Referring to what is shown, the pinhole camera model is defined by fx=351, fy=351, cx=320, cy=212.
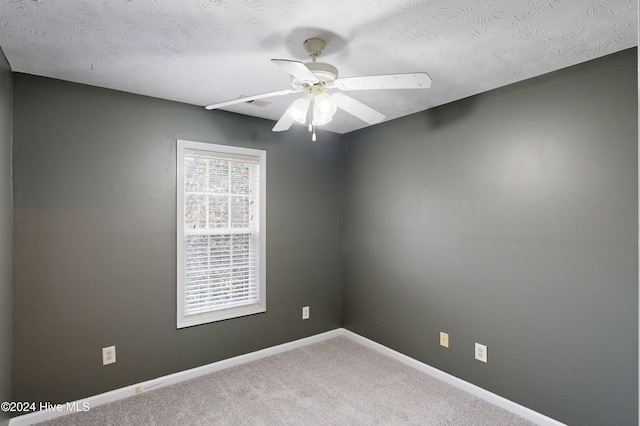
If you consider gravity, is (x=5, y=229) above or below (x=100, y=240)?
above

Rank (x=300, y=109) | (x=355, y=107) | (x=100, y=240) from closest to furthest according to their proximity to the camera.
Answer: (x=300, y=109)
(x=355, y=107)
(x=100, y=240)

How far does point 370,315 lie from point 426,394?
1056 millimetres

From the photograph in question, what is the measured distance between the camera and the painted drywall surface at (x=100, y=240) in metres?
2.39

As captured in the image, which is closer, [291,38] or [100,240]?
[291,38]

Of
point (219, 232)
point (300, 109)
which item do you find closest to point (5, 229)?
point (219, 232)

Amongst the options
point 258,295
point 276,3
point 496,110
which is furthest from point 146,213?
point 496,110

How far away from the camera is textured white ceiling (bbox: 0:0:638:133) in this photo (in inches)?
64.6

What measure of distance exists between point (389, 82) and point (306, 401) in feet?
7.62

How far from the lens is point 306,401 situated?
2668 millimetres

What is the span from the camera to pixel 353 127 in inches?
149

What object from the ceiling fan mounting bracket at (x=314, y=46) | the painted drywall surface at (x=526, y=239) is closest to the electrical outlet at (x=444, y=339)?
the painted drywall surface at (x=526, y=239)

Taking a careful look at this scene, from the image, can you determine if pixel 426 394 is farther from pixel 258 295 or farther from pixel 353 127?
pixel 353 127

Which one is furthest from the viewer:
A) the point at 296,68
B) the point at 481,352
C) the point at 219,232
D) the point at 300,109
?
the point at 219,232

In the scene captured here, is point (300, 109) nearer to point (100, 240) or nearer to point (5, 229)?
point (100, 240)
